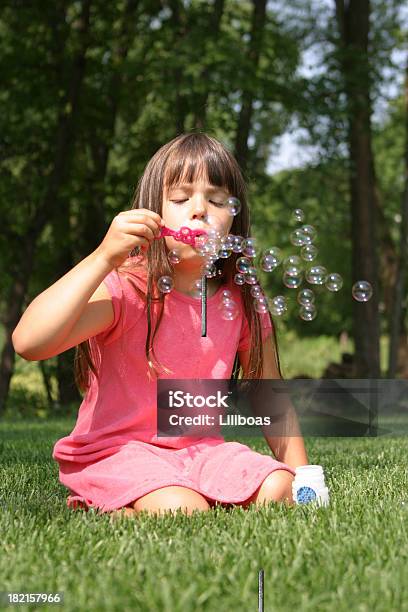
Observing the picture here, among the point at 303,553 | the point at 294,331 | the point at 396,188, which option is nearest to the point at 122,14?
the point at 303,553

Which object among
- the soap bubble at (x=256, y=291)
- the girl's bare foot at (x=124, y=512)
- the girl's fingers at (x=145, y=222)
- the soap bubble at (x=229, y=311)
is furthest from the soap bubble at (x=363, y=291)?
the girl's bare foot at (x=124, y=512)

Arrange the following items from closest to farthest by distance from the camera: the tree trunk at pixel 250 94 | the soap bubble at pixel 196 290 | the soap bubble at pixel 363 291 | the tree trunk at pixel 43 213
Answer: the soap bubble at pixel 196 290
the soap bubble at pixel 363 291
the tree trunk at pixel 43 213
the tree trunk at pixel 250 94

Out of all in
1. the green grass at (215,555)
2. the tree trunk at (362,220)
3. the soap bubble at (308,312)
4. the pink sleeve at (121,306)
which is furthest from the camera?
the tree trunk at (362,220)

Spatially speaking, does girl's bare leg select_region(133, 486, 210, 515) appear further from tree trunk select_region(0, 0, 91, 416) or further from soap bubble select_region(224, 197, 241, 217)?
tree trunk select_region(0, 0, 91, 416)

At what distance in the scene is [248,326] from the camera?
298cm

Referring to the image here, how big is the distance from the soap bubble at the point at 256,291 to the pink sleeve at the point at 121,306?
0.44 m

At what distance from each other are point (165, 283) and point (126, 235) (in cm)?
37

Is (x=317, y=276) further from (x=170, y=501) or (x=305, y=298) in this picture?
(x=170, y=501)

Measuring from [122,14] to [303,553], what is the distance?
9511 mm

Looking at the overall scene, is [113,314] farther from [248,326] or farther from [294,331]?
[294,331]

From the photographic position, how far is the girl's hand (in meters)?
2.35

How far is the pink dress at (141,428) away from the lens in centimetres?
248

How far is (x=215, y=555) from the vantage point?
72.4 inches

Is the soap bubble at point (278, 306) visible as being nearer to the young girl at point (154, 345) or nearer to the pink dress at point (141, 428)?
the young girl at point (154, 345)
